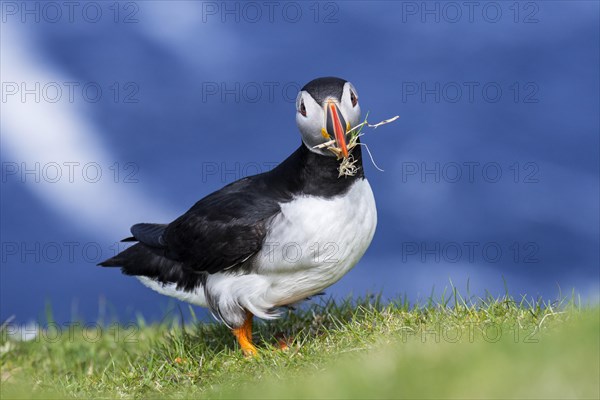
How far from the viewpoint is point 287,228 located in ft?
21.9

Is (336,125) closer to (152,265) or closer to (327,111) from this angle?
(327,111)

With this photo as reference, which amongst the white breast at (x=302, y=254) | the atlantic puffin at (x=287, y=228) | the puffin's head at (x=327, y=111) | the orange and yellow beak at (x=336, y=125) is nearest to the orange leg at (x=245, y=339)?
the atlantic puffin at (x=287, y=228)

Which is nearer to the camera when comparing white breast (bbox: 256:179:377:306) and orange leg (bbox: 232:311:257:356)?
white breast (bbox: 256:179:377:306)

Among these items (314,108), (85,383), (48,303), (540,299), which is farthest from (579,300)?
(48,303)

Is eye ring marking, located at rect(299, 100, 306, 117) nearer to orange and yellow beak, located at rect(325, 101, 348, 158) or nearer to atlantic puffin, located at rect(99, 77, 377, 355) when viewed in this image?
atlantic puffin, located at rect(99, 77, 377, 355)

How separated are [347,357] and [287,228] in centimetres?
102

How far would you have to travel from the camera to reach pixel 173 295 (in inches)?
301

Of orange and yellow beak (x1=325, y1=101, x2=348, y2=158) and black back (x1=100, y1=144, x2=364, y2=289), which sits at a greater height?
orange and yellow beak (x1=325, y1=101, x2=348, y2=158)

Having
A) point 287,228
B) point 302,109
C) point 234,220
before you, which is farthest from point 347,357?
point 302,109

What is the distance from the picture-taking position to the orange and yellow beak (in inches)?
246

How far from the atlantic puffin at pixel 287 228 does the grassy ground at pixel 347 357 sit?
0.42m

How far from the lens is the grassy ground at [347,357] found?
4445 millimetres

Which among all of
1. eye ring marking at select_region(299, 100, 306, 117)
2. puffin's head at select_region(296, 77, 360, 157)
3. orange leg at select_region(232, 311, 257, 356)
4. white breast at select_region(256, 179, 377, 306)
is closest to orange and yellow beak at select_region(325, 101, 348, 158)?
puffin's head at select_region(296, 77, 360, 157)

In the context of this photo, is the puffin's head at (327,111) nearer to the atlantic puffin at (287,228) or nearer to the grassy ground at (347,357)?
the atlantic puffin at (287,228)
